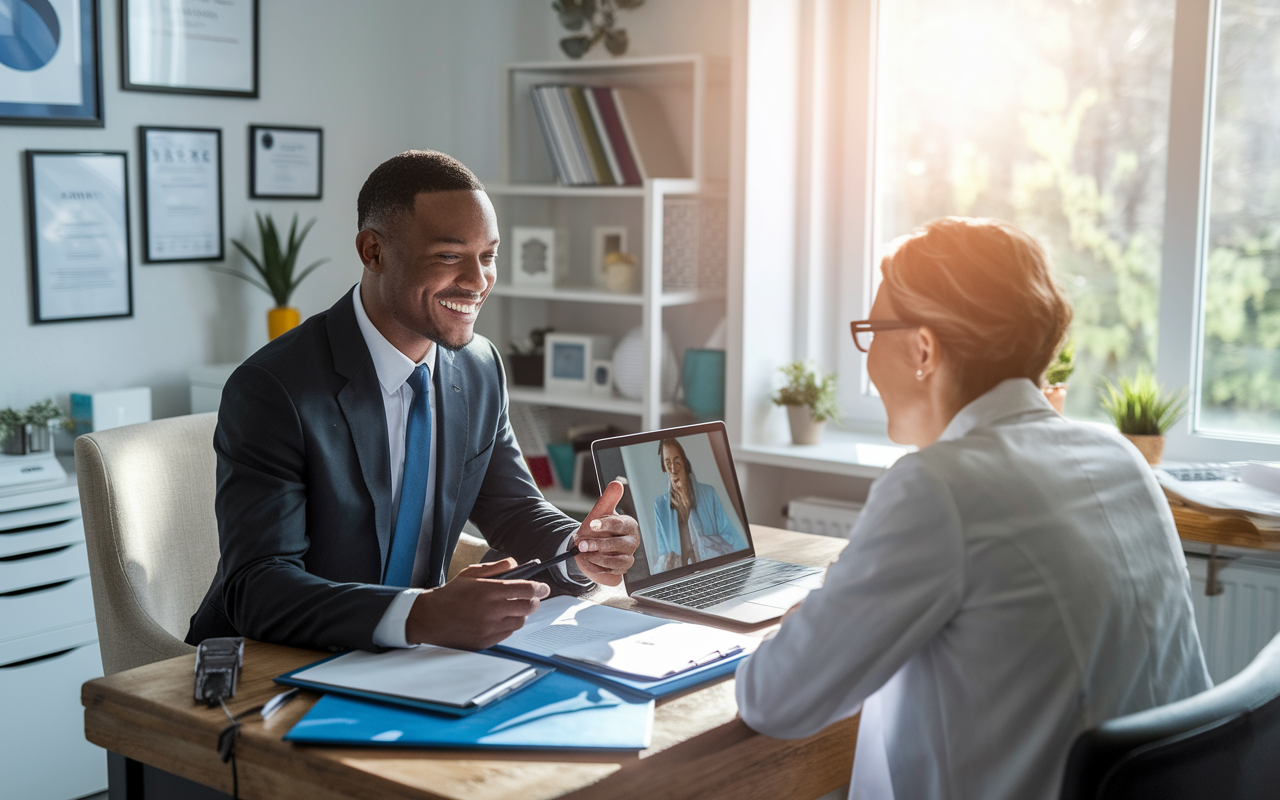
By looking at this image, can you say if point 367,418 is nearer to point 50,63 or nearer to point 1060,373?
point 1060,373

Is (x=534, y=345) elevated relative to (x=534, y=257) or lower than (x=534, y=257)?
lower

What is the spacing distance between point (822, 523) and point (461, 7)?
199 cm

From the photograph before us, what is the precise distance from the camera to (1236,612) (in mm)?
2562

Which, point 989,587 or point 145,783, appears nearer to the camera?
point 989,587

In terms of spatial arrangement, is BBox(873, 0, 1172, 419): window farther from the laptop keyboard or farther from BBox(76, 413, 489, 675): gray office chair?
BBox(76, 413, 489, 675): gray office chair

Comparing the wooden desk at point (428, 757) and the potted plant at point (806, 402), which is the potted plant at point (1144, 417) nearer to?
the potted plant at point (806, 402)

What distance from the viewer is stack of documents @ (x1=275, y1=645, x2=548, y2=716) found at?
121 cm

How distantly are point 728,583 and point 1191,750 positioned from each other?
2.67 feet

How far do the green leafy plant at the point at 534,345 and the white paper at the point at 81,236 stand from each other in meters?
1.08

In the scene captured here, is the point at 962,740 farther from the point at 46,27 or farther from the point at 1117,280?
the point at 46,27

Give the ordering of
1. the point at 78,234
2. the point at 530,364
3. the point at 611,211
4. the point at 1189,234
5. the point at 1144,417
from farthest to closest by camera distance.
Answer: the point at 611,211 → the point at 530,364 → the point at 78,234 → the point at 1189,234 → the point at 1144,417

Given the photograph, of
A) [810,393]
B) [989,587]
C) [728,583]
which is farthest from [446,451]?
[810,393]

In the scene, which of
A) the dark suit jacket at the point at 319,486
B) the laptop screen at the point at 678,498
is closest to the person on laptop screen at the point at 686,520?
the laptop screen at the point at 678,498

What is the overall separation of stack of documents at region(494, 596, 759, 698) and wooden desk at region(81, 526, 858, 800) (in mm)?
32
